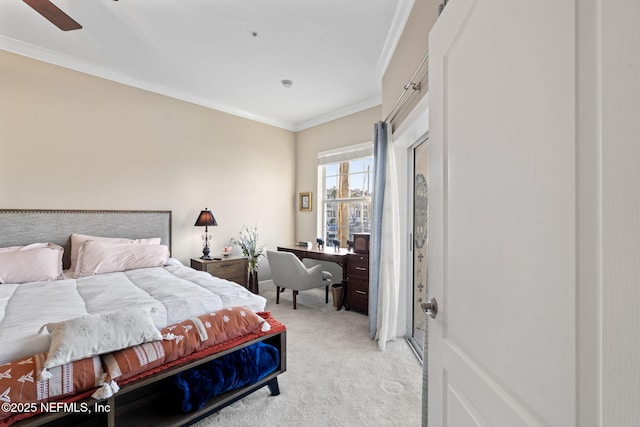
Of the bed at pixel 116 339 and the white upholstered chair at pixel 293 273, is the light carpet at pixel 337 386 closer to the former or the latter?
the bed at pixel 116 339

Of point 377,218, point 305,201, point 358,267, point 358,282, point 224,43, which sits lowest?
point 358,282

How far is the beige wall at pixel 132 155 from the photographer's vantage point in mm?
2900

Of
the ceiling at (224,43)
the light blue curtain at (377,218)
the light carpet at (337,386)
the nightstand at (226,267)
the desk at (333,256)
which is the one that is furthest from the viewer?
the nightstand at (226,267)

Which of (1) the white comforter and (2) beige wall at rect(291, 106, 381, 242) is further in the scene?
(2) beige wall at rect(291, 106, 381, 242)

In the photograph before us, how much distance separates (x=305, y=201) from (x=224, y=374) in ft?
11.7

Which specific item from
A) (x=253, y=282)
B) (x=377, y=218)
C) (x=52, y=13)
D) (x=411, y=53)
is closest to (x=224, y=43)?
(x=52, y=13)

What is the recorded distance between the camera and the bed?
4.11ft

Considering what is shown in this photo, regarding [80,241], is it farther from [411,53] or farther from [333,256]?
[411,53]

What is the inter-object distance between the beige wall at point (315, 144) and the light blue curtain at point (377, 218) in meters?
1.33

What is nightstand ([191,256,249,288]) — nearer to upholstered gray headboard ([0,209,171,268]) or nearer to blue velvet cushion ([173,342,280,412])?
upholstered gray headboard ([0,209,171,268])

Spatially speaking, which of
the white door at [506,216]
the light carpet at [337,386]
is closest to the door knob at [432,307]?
the white door at [506,216]

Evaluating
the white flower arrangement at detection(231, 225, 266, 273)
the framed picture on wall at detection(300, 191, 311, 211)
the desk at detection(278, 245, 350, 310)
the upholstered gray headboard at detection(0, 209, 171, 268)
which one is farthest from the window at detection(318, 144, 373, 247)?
the upholstered gray headboard at detection(0, 209, 171, 268)

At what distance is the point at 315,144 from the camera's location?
499 centimetres

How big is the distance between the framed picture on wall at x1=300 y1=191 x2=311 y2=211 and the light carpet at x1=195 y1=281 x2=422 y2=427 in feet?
7.55
